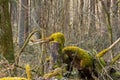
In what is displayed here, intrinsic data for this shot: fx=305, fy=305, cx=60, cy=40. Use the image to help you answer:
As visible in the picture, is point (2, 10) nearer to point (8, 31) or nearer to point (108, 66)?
point (8, 31)

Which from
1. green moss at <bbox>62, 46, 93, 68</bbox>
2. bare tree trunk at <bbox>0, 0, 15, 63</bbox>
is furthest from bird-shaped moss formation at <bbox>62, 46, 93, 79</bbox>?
bare tree trunk at <bbox>0, 0, 15, 63</bbox>

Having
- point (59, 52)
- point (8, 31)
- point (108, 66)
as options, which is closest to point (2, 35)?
point (8, 31)

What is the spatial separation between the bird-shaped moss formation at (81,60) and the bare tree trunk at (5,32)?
153cm

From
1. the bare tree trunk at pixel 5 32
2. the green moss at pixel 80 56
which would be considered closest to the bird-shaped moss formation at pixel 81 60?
the green moss at pixel 80 56

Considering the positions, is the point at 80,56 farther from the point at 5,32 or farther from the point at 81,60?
the point at 5,32

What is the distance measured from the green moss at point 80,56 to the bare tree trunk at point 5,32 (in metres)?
1.53

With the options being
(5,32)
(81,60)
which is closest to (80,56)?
(81,60)

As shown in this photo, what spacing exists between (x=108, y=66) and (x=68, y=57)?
76 centimetres

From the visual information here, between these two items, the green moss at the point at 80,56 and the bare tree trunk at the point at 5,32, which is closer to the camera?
the green moss at the point at 80,56

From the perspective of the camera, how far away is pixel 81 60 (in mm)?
5641

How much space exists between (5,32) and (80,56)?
1.84 meters

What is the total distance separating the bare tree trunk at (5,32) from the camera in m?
6.47

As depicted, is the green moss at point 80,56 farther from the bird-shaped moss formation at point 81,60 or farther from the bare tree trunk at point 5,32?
the bare tree trunk at point 5,32

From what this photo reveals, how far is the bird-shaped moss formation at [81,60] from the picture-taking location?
18.4 feet
